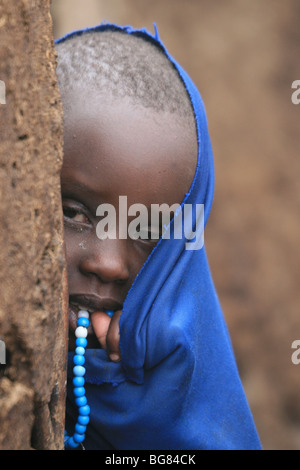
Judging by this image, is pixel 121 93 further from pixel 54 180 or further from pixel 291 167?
pixel 291 167

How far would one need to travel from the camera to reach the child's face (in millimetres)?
1286

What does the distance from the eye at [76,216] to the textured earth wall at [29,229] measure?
0.98 feet

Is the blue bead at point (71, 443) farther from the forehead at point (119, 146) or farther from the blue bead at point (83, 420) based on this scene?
the forehead at point (119, 146)

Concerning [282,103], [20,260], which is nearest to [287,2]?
[282,103]

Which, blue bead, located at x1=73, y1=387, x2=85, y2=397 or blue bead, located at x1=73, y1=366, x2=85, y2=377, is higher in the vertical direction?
blue bead, located at x1=73, y1=366, x2=85, y2=377

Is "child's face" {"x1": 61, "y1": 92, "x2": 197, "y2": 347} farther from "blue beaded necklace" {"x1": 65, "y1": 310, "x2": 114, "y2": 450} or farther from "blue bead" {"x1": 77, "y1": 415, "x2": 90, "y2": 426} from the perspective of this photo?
"blue bead" {"x1": 77, "y1": 415, "x2": 90, "y2": 426}

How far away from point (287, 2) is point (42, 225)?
15.1ft

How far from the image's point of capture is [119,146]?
1306mm

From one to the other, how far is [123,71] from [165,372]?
743 millimetres

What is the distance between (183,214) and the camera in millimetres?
1441
